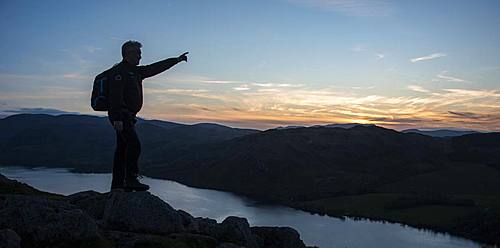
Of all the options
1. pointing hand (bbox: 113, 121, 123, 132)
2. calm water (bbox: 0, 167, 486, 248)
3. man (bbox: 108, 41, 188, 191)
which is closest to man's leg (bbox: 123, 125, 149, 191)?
man (bbox: 108, 41, 188, 191)

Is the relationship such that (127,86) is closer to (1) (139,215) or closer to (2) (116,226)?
(1) (139,215)

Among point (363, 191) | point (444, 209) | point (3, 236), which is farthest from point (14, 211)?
point (363, 191)

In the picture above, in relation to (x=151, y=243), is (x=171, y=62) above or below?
above

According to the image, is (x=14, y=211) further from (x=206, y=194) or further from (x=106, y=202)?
(x=206, y=194)

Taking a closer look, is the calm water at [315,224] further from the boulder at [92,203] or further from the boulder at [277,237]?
the boulder at [92,203]

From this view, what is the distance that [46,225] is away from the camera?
34.1ft

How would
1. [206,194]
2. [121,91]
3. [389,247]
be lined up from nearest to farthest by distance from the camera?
[121,91], [389,247], [206,194]

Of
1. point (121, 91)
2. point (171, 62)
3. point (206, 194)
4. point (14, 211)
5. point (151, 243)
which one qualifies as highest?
point (171, 62)

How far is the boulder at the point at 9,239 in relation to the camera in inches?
363

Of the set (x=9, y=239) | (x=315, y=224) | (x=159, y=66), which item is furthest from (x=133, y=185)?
(x=315, y=224)

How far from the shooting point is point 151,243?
36.2 feet

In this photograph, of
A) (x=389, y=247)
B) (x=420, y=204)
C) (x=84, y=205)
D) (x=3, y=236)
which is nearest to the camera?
(x=3, y=236)

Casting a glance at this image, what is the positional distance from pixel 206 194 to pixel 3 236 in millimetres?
173976

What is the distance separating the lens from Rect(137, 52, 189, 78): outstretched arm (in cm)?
1395
